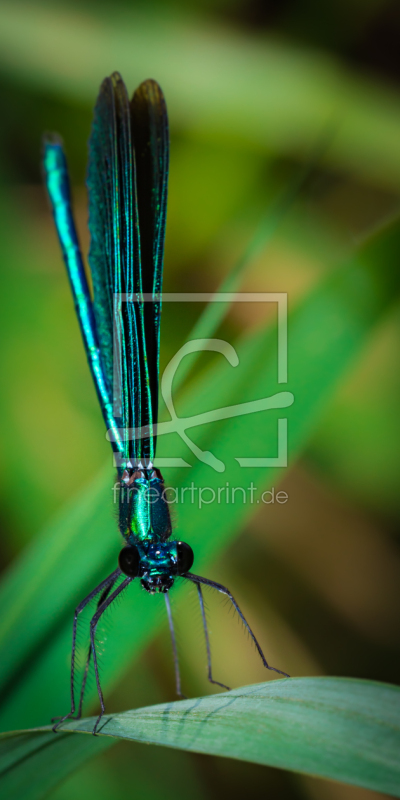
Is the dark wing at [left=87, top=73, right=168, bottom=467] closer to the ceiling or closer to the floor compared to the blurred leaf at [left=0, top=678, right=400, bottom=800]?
closer to the ceiling

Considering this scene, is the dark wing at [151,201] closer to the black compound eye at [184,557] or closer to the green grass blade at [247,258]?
the green grass blade at [247,258]

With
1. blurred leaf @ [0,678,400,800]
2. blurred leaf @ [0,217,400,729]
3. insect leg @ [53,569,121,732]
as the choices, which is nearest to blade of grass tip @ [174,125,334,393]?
blurred leaf @ [0,217,400,729]

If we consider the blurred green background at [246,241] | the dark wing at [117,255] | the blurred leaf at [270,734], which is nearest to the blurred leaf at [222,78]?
the blurred green background at [246,241]

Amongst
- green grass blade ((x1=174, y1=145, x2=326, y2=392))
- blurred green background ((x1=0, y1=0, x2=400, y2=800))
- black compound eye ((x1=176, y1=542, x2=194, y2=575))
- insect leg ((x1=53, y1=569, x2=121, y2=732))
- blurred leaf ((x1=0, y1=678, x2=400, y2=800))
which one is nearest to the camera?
blurred leaf ((x1=0, y1=678, x2=400, y2=800))

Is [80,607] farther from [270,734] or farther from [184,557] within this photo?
[270,734]

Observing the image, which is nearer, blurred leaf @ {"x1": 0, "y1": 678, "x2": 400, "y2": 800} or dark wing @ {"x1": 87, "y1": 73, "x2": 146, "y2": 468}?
blurred leaf @ {"x1": 0, "y1": 678, "x2": 400, "y2": 800}

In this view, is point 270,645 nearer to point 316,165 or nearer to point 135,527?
point 135,527

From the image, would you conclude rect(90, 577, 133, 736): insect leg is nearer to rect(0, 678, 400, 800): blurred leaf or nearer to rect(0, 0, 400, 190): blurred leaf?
rect(0, 678, 400, 800): blurred leaf
